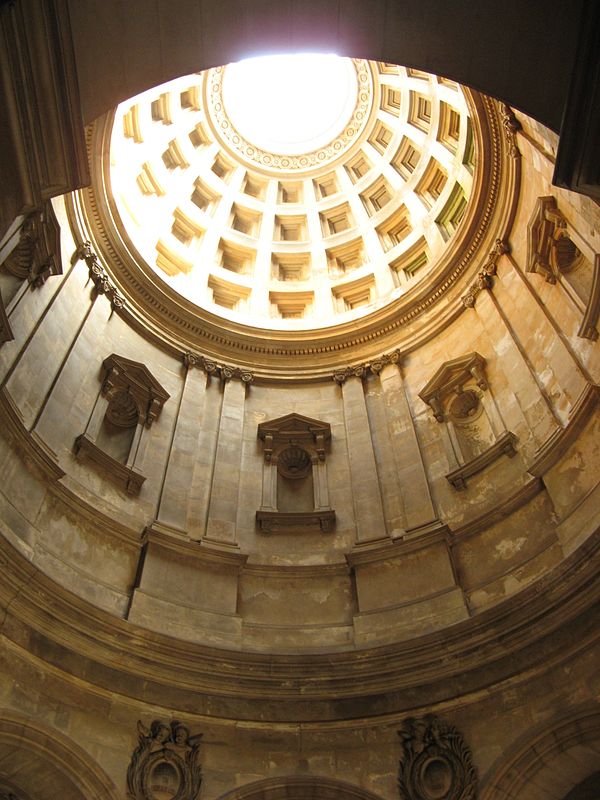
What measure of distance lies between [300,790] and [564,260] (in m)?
12.8

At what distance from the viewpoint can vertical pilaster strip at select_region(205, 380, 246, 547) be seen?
56.3 feet

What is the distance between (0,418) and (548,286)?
1303cm

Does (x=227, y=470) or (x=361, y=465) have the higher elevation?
(x=361, y=465)

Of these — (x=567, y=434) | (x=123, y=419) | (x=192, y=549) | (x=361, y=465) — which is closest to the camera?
(x=567, y=434)

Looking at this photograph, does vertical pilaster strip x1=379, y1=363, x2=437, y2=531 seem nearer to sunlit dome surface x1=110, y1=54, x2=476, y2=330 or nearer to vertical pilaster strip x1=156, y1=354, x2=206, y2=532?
sunlit dome surface x1=110, y1=54, x2=476, y2=330

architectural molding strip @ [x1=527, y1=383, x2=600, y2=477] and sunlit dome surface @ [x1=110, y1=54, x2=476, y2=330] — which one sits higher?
sunlit dome surface @ [x1=110, y1=54, x2=476, y2=330]

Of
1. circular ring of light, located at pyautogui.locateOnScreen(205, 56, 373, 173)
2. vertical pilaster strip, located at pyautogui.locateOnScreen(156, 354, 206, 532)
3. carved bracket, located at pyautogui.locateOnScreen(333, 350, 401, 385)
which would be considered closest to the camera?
vertical pilaster strip, located at pyautogui.locateOnScreen(156, 354, 206, 532)

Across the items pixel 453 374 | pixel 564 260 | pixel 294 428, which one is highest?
pixel 453 374

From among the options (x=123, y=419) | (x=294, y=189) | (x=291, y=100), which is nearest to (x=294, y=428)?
(x=123, y=419)

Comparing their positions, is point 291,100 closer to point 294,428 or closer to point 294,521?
point 294,428

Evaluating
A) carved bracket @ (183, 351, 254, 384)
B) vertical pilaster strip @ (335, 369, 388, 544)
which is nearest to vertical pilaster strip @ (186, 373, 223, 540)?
carved bracket @ (183, 351, 254, 384)

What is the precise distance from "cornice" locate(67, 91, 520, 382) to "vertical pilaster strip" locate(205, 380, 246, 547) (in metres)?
1.66

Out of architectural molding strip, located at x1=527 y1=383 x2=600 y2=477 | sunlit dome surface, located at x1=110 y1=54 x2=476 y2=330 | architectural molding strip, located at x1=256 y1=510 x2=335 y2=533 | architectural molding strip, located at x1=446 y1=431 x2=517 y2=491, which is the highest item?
sunlit dome surface, located at x1=110 y1=54 x2=476 y2=330

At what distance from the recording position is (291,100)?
125ft
